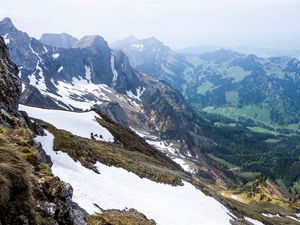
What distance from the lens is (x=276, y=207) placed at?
153625mm

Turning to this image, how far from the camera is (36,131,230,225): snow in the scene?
40.3 metres

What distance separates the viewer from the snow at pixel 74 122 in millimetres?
93812

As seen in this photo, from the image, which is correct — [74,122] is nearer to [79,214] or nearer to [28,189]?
[79,214]

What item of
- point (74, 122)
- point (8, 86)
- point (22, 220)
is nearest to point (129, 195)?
point (8, 86)

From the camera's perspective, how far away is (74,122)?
97.1 metres

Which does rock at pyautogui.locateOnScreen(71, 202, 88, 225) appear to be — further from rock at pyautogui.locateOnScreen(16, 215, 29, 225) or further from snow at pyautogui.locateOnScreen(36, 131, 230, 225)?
rock at pyautogui.locateOnScreen(16, 215, 29, 225)

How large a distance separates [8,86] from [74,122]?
172ft

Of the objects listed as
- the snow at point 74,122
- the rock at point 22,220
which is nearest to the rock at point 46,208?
the rock at point 22,220

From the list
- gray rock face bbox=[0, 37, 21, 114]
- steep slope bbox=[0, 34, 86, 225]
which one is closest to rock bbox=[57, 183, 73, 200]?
steep slope bbox=[0, 34, 86, 225]

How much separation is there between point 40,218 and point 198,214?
3497 cm

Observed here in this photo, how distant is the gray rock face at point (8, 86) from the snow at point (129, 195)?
711cm

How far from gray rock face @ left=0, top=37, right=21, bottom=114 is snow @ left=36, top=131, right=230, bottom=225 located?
23.3 feet

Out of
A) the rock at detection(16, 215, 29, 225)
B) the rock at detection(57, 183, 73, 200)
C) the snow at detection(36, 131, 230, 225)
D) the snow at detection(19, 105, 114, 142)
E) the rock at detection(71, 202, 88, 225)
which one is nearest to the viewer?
the rock at detection(16, 215, 29, 225)

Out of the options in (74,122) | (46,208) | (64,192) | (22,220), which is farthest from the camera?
(74,122)
